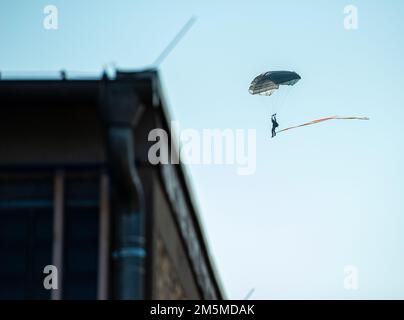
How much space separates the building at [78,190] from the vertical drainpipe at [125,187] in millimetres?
12

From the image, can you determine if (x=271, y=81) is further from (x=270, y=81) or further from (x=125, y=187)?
(x=125, y=187)

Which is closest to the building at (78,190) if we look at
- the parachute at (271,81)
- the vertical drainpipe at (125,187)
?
the vertical drainpipe at (125,187)

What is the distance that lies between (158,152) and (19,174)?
1885 mm

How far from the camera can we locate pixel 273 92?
37781 mm

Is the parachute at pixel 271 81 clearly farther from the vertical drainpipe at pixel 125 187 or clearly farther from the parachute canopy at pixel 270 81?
the vertical drainpipe at pixel 125 187

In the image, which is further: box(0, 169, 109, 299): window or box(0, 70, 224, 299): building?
box(0, 169, 109, 299): window

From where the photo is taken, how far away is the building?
17562mm

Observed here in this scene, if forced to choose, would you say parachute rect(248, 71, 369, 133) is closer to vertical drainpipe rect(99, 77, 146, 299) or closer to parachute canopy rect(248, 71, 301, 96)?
parachute canopy rect(248, 71, 301, 96)

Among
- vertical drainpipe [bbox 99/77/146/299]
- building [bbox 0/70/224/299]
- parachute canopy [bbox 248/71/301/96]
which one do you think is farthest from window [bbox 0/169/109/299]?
parachute canopy [bbox 248/71/301/96]

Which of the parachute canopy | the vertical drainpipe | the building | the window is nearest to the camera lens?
the vertical drainpipe

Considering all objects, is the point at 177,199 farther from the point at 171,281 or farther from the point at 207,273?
the point at 207,273

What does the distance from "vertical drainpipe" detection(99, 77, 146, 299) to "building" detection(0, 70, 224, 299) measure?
0.01 metres

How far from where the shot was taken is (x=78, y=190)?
60.6 ft

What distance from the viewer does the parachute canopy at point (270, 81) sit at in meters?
36.3
